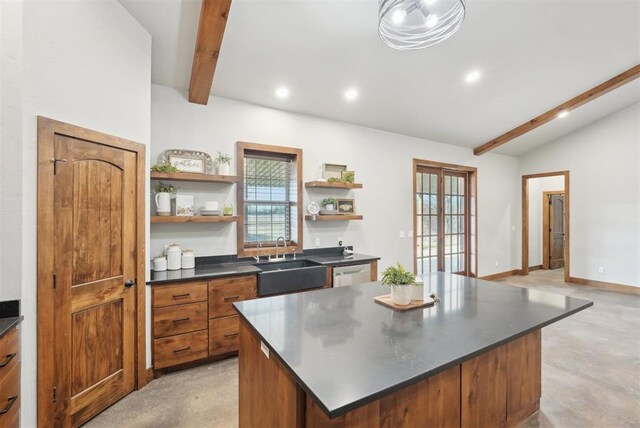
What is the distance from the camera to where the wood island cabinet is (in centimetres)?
→ 262

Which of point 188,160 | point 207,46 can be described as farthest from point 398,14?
point 188,160

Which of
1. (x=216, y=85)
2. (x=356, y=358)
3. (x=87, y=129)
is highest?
(x=216, y=85)

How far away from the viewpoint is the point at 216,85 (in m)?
3.29

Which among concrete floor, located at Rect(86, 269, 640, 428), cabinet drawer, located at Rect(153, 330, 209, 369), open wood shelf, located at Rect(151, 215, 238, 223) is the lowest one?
concrete floor, located at Rect(86, 269, 640, 428)

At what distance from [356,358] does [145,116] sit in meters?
Result: 2.64

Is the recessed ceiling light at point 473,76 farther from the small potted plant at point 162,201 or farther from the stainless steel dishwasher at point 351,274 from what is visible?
the small potted plant at point 162,201

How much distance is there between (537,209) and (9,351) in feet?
32.1

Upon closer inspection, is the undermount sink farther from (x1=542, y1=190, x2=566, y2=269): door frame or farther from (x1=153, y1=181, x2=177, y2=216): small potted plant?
(x1=542, y1=190, x2=566, y2=269): door frame

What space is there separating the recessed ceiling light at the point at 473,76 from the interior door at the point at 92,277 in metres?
3.83

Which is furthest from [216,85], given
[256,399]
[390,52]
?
[256,399]

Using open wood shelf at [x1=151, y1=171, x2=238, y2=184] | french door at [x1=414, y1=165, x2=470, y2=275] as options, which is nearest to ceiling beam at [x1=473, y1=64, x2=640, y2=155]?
french door at [x1=414, y1=165, x2=470, y2=275]

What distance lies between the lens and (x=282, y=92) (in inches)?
139

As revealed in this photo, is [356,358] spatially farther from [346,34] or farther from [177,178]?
[346,34]

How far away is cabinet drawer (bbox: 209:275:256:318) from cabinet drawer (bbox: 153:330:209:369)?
0.78 ft
